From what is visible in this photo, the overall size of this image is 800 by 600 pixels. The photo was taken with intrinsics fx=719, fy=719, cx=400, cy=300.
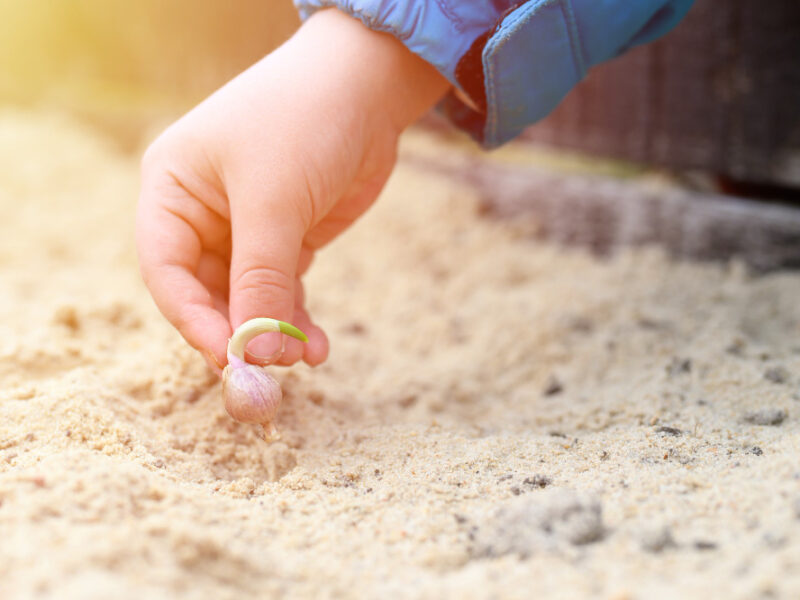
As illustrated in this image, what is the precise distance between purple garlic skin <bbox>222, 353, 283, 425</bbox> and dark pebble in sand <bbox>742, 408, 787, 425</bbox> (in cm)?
56

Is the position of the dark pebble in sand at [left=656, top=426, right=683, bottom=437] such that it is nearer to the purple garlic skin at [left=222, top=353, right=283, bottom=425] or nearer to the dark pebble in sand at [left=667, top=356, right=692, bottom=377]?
the dark pebble in sand at [left=667, top=356, right=692, bottom=377]

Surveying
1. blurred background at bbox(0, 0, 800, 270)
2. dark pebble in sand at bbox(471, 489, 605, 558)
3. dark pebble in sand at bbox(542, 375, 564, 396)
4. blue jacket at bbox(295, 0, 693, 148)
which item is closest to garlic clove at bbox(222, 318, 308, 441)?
dark pebble in sand at bbox(471, 489, 605, 558)

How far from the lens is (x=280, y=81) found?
85cm

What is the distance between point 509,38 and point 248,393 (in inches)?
19.8

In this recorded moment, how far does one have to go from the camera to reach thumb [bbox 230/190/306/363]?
788mm

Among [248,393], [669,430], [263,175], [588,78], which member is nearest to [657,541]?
[669,430]

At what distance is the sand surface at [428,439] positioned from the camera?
0.56 metres

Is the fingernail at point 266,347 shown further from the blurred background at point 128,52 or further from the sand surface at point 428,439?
the blurred background at point 128,52

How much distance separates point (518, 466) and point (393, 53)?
1.71ft

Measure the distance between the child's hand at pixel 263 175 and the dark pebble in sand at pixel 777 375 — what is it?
1.95 ft

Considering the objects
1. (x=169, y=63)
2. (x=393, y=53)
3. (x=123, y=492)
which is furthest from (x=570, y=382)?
(x=169, y=63)

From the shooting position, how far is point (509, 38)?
84 cm

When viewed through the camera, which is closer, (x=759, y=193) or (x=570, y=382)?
(x=570, y=382)

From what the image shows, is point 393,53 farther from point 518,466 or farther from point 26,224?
point 26,224
